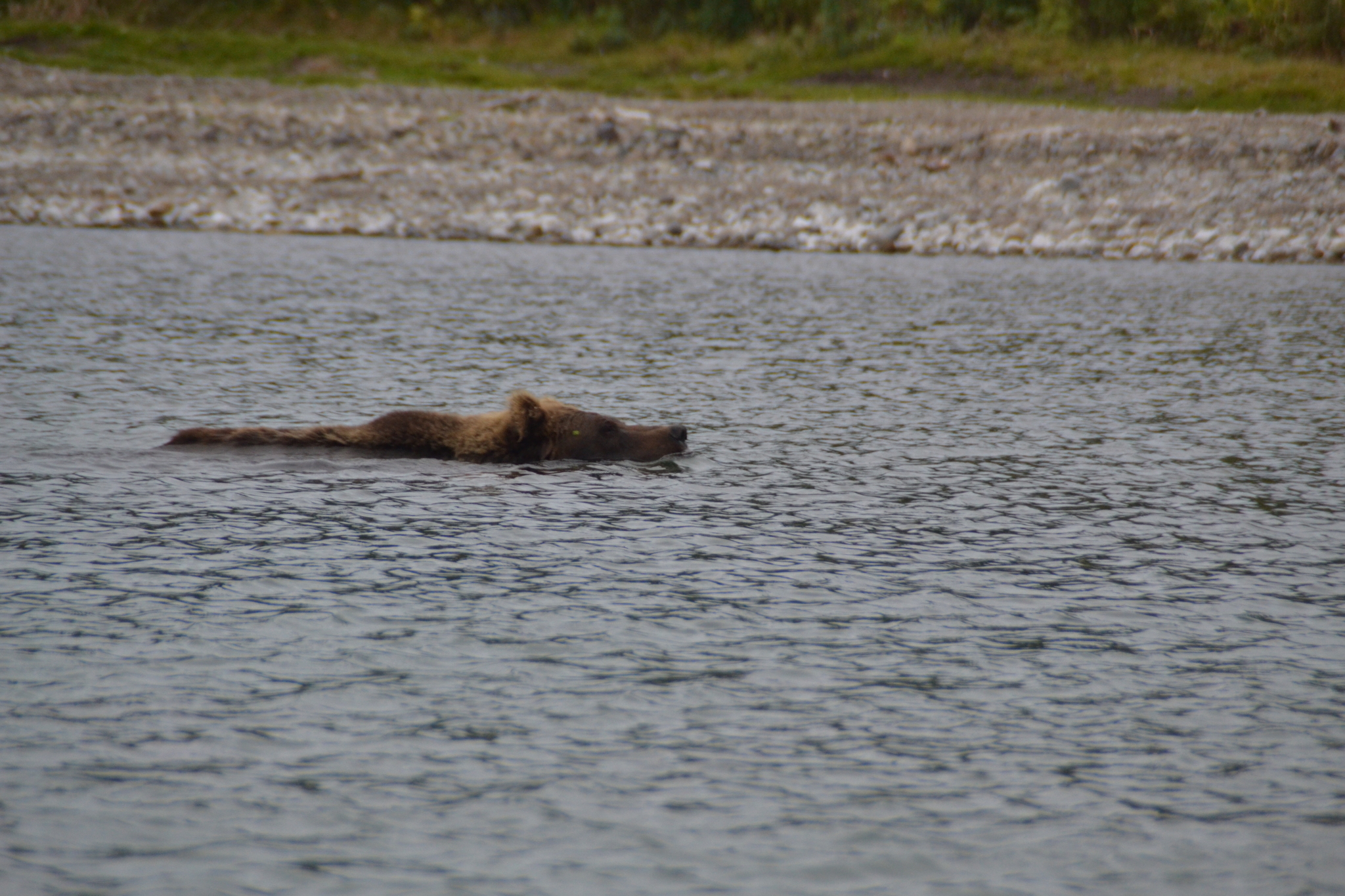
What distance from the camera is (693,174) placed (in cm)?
3897

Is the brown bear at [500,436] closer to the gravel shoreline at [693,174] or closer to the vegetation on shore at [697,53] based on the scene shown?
the gravel shoreline at [693,174]

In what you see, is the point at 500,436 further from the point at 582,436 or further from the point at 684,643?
the point at 684,643

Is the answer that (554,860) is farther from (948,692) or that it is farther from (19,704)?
(19,704)

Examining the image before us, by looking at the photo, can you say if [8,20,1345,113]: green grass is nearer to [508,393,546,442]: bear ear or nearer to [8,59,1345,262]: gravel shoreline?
[8,59,1345,262]: gravel shoreline

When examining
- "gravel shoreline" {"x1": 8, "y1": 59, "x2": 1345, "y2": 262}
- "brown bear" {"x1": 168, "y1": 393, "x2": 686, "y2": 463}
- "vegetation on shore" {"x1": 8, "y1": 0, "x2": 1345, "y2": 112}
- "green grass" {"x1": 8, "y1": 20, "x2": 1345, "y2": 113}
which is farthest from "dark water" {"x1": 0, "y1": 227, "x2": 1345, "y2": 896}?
"vegetation on shore" {"x1": 8, "y1": 0, "x2": 1345, "y2": 112}

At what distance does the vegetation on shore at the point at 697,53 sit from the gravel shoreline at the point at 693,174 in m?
6.63

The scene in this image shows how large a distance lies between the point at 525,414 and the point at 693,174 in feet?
91.7

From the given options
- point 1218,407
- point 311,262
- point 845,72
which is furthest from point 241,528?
point 845,72

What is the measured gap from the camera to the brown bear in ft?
39.0

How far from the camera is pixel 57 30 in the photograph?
54.2 m

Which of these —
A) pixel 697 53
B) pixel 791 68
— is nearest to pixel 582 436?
pixel 791 68

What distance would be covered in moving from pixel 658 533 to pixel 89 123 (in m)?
37.4

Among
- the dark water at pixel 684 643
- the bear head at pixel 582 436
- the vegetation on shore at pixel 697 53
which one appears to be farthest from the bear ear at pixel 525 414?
the vegetation on shore at pixel 697 53

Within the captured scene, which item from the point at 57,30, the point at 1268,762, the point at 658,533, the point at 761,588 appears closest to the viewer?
the point at 1268,762
